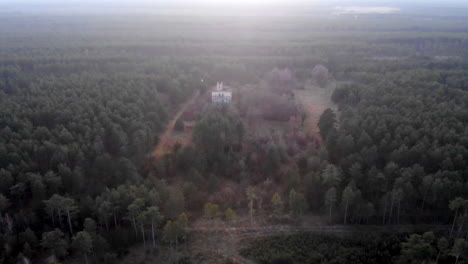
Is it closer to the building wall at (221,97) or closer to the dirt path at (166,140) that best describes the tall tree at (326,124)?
the building wall at (221,97)

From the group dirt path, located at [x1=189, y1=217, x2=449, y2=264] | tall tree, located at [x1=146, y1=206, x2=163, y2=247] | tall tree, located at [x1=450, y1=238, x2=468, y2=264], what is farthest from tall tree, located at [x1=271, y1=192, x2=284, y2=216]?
tall tree, located at [x1=450, y1=238, x2=468, y2=264]

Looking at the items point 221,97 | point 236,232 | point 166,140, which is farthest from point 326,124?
point 236,232


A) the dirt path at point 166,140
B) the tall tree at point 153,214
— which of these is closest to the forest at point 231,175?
the tall tree at point 153,214

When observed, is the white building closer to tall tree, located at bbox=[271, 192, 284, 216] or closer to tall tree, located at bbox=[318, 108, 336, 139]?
tall tree, located at bbox=[318, 108, 336, 139]

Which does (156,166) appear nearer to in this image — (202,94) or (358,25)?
(202,94)

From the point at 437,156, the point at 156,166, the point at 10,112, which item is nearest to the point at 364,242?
the point at 437,156

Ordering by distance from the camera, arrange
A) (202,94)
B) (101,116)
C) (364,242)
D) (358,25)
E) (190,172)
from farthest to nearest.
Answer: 1. (358,25)
2. (202,94)
3. (101,116)
4. (190,172)
5. (364,242)

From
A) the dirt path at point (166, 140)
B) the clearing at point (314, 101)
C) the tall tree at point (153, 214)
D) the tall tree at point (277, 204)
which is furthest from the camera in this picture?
the clearing at point (314, 101)

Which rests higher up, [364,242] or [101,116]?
[101,116]
